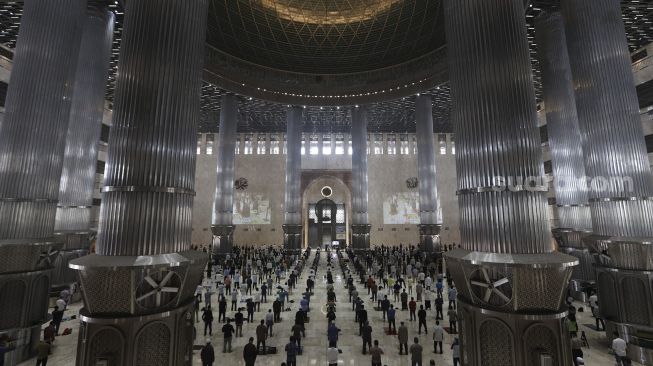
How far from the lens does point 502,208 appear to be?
6.58 m

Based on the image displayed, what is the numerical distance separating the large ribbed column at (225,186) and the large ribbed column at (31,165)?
17.3 metres

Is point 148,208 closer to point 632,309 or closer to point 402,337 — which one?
point 402,337

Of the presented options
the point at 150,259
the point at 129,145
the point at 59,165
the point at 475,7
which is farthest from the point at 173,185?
the point at 475,7

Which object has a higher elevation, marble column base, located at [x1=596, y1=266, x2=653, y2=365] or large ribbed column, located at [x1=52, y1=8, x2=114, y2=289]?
large ribbed column, located at [x1=52, y1=8, x2=114, y2=289]

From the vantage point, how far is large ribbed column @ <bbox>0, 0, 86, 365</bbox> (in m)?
8.99

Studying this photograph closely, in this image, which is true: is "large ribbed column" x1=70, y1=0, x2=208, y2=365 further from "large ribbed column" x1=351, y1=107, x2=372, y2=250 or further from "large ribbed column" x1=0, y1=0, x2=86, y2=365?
"large ribbed column" x1=351, y1=107, x2=372, y2=250

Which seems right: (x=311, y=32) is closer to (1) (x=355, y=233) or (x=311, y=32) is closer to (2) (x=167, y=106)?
(1) (x=355, y=233)

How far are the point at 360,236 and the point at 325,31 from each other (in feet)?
61.1

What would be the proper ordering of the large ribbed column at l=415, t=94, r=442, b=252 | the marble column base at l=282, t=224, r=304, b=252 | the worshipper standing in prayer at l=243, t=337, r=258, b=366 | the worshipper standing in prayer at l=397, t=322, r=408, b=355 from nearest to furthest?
the worshipper standing in prayer at l=243, t=337, r=258, b=366 < the worshipper standing in prayer at l=397, t=322, r=408, b=355 < the large ribbed column at l=415, t=94, r=442, b=252 < the marble column base at l=282, t=224, r=304, b=252

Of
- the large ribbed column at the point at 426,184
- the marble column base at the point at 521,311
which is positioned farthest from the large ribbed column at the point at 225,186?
the marble column base at the point at 521,311

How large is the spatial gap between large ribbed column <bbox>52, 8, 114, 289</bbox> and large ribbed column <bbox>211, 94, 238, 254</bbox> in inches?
460

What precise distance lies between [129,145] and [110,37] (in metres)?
15.7

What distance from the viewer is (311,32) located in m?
24.5

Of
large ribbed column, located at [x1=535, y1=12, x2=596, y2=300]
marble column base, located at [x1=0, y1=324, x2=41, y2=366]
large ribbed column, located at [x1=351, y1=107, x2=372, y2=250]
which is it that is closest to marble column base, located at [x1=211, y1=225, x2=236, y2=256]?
large ribbed column, located at [x1=351, y1=107, x2=372, y2=250]
